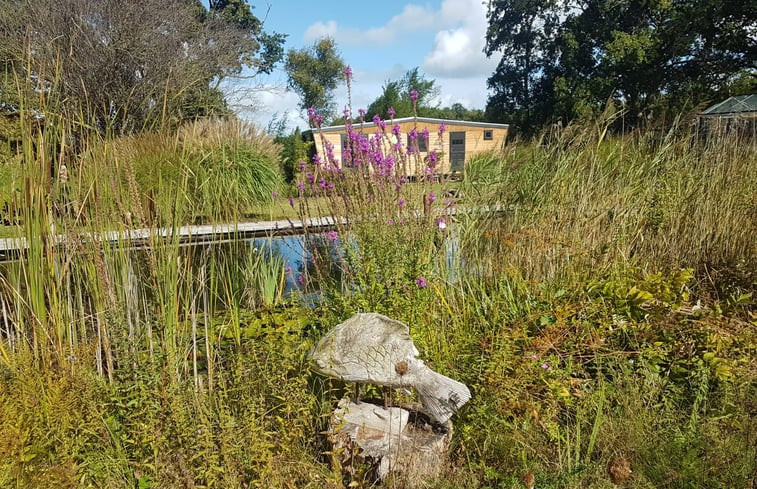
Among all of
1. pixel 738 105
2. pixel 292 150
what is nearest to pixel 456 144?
pixel 292 150

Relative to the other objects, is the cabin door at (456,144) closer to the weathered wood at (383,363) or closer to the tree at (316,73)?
the tree at (316,73)

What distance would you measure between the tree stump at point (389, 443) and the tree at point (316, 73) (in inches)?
1156

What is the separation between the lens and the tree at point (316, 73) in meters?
30.6

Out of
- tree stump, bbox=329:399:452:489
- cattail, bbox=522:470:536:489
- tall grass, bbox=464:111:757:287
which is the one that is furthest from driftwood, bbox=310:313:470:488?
tall grass, bbox=464:111:757:287

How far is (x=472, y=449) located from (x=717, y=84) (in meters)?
22.0

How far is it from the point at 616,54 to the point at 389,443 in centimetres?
2299

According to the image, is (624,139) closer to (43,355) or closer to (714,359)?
(714,359)

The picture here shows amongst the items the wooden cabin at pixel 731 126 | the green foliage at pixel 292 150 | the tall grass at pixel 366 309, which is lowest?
the tall grass at pixel 366 309

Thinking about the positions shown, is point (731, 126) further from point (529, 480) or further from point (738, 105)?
point (738, 105)

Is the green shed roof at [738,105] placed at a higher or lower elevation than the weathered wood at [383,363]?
higher

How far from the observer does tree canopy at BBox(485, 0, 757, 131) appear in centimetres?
1759

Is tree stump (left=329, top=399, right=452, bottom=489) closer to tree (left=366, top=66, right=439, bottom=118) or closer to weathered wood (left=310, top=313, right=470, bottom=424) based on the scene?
weathered wood (left=310, top=313, right=470, bottom=424)

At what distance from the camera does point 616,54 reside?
21.0 metres

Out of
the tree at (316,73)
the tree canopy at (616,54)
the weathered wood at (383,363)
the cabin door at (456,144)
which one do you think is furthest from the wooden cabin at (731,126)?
the tree at (316,73)
